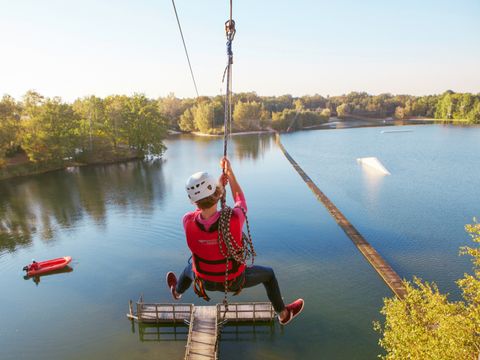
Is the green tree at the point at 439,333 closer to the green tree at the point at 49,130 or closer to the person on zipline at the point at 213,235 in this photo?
the person on zipline at the point at 213,235

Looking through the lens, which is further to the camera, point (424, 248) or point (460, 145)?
point (460, 145)

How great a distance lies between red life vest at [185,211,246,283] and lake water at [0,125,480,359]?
12804mm

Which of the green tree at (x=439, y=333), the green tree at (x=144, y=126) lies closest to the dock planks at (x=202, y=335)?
the green tree at (x=439, y=333)

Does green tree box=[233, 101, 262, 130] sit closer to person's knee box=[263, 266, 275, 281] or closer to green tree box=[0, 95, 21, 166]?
green tree box=[0, 95, 21, 166]

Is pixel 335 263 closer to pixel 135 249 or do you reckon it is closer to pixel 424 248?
pixel 424 248

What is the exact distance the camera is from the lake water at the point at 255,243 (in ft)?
55.0

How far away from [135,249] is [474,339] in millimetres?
22233

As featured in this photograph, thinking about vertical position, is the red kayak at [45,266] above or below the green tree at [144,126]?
below

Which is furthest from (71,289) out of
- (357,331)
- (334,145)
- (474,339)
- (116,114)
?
(334,145)

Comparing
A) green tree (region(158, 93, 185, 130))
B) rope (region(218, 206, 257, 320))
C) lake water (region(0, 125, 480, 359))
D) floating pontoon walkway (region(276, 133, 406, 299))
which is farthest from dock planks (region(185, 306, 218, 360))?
green tree (region(158, 93, 185, 130))

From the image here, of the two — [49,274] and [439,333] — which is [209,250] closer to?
[439,333]

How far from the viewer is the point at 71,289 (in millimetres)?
21766

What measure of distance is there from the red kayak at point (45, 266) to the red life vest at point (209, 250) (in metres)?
22.9

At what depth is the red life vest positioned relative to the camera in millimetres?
4289
